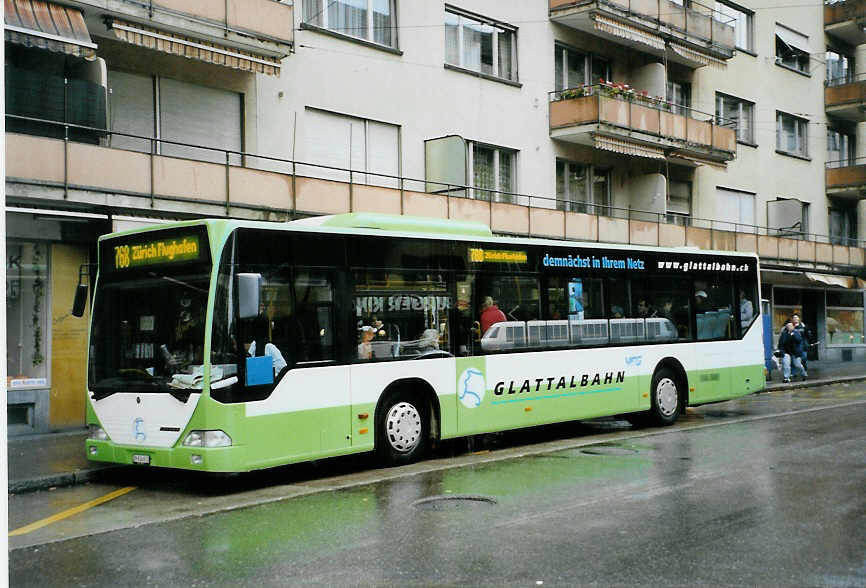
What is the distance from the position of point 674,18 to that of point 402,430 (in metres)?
20.0

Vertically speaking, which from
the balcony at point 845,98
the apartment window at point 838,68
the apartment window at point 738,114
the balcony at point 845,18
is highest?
the balcony at point 845,18

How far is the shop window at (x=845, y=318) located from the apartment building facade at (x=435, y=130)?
0.12 metres

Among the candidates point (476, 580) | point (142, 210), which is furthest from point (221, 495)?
point (142, 210)

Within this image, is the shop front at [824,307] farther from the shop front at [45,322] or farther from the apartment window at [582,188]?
the shop front at [45,322]

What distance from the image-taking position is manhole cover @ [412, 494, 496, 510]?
8441mm

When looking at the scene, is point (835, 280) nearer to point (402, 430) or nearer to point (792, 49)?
point (792, 49)

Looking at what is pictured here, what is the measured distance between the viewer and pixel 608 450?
12.1 metres

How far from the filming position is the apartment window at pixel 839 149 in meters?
36.9

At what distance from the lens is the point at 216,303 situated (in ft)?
31.1

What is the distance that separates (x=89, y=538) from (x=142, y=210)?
8.47 m

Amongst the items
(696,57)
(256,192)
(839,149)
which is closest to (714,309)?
(256,192)

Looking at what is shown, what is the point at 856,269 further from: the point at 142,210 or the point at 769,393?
the point at 142,210

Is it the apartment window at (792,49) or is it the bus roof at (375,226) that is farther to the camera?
the apartment window at (792,49)

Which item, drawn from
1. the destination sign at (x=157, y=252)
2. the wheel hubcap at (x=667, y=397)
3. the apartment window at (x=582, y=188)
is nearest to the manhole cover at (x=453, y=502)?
the destination sign at (x=157, y=252)
